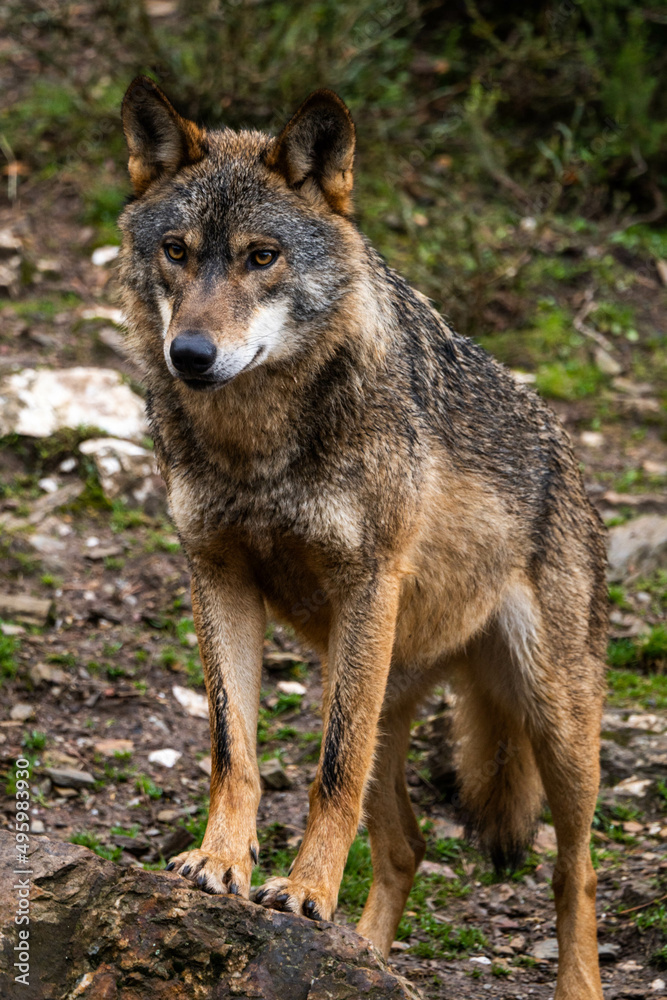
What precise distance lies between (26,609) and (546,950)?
3.50 m

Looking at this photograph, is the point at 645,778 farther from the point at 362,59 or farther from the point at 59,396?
the point at 362,59

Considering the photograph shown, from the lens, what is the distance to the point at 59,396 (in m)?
7.79

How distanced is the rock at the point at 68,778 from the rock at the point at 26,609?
46.7 inches

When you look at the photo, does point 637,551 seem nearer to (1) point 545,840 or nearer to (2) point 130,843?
(1) point 545,840

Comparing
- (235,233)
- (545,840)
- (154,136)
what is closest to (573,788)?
(545,840)

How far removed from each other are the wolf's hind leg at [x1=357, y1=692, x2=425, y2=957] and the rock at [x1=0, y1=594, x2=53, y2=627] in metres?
2.44

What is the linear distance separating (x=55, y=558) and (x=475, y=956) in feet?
12.0

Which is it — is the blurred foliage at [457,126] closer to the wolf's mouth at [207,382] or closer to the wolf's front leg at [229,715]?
the wolf's front leg at [229,715]

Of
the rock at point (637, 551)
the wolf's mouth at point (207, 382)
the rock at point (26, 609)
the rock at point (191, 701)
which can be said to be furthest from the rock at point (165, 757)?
the rock at point (637, 551)

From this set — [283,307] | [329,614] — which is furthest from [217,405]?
[329,614]

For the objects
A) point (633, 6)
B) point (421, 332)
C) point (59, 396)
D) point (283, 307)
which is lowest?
point (283, 307)

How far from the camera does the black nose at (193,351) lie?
3.53 meters

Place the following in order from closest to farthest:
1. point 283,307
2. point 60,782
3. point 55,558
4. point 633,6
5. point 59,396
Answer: point 283,307 < point 60,782 < point 55,558 < point 59,396 < point 633,6

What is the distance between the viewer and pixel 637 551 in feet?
24.6
